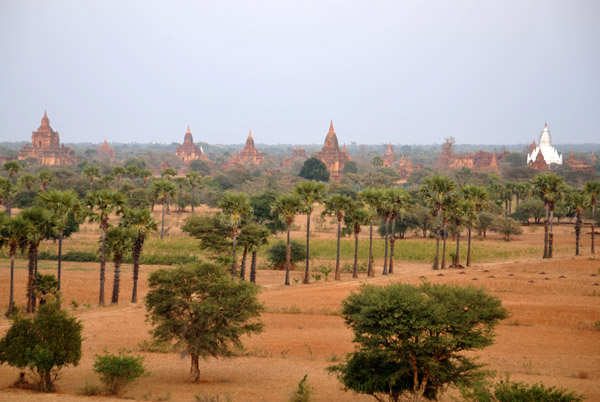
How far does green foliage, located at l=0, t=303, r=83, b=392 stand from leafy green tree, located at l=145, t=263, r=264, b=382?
2732 mm

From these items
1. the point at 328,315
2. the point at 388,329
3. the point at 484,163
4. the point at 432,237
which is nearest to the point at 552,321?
the point at 328,315

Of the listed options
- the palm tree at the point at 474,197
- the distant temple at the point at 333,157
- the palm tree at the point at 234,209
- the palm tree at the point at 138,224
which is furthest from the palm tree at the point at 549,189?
the distant temple at the point at 333,157

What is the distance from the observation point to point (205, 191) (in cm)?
10162

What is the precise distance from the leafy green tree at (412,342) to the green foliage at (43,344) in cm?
794

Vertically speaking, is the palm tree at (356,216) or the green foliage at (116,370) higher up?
the palm tree at (356,216)

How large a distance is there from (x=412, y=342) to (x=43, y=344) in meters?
10.6

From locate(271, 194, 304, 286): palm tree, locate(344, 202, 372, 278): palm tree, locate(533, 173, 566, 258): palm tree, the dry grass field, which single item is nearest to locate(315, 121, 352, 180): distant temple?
locate(533, 173, 566, 258): palm tree

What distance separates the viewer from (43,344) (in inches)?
708

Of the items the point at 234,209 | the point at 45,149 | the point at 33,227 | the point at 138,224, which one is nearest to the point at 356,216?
the point at 234,209

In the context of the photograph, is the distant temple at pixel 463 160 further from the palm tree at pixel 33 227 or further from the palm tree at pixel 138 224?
the palm tree at pixel 33 227

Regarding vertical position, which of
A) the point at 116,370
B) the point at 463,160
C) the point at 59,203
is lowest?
the point at 116,370

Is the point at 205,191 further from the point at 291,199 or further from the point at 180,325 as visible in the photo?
the point at 180,325

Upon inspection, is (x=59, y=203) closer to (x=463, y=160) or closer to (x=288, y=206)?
(x=288, y=206)

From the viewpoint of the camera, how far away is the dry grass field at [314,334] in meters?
19.5
